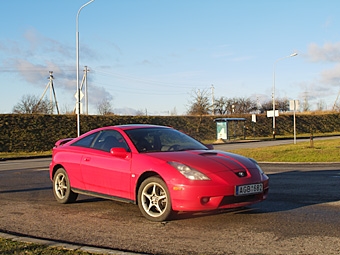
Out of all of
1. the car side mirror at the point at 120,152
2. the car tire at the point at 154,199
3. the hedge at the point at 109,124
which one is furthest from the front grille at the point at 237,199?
the hedge at the point at 109,124

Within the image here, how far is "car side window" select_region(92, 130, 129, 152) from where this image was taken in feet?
23.6

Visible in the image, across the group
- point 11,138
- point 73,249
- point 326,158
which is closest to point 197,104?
point 11,138

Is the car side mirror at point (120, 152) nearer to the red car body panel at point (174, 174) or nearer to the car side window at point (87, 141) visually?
the red car body panel at point (174, 174)

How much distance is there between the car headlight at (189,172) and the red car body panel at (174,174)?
4 centimetres

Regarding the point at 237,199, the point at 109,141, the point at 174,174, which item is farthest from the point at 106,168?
the point at 237,199

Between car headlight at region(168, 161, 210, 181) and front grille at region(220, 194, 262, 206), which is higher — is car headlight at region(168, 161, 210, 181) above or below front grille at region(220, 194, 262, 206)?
above

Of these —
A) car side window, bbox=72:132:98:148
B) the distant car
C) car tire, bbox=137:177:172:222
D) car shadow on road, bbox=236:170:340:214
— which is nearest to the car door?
the distant car

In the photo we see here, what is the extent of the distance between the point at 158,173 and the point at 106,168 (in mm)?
1149

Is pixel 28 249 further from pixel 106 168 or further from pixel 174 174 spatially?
pixel 106 168

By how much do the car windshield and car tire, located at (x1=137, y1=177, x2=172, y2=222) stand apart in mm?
671

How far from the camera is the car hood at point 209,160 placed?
20.3ft

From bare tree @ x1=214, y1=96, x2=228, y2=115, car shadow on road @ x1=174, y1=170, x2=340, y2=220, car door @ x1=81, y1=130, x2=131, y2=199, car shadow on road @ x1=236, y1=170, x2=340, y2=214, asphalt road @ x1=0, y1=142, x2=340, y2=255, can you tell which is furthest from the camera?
bare tree @ x1=214, y1=96, x2=228, y2=115

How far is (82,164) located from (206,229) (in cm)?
270

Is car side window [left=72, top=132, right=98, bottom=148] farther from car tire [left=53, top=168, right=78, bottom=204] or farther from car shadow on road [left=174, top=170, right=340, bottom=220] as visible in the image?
car shadow on road [left=174, top=170, right=340, bottom=220]
